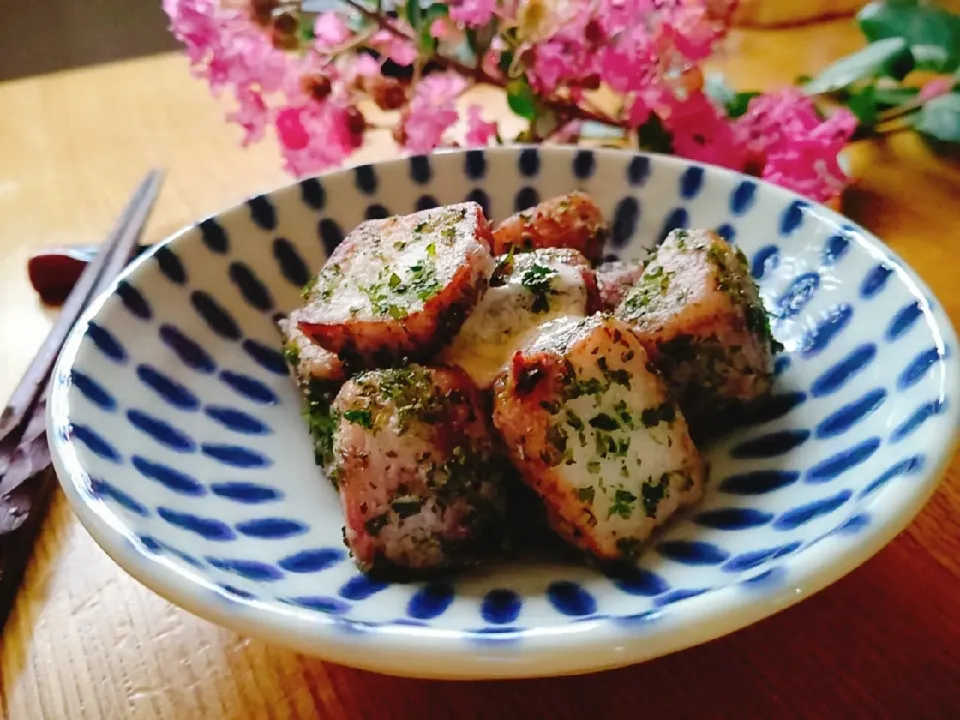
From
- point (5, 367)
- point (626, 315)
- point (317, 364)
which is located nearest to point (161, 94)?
point (5, 367)

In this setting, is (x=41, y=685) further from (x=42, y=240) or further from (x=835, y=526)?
(x=42, y=240)

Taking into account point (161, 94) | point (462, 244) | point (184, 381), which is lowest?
point (161, 94)

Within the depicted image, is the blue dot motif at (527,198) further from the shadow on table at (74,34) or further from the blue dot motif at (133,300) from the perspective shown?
the shadow on table at (74,34)

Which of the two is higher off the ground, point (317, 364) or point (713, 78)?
point (317, 364)

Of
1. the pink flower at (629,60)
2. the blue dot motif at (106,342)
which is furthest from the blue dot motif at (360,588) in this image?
the pink flower at (629,60)

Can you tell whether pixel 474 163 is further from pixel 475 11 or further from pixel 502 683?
pixel 502 683

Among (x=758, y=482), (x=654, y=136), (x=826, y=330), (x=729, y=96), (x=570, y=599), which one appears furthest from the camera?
(x=729, y=96)

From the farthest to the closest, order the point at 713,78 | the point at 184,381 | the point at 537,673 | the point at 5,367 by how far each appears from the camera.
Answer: the point at 713,78 < the point at 5,367 < the point at 184,381 < the point at 537,673

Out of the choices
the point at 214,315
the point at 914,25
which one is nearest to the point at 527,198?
the point at 214,315
